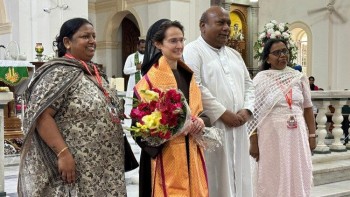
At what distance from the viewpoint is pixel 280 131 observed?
12.1 ft

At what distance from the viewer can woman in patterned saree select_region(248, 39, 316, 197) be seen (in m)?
3.67

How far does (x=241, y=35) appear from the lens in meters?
14.5

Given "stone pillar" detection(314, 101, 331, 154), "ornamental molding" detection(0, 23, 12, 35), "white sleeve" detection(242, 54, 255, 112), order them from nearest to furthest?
"white sleeve" detection(242, 54, 255, 112) < "stone pillar" detection(314, 101, 331, 154) < "ornamental molding" detection(0, 23, 12, 35)

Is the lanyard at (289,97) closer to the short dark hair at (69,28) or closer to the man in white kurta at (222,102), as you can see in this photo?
the man in white kurta at (222,102)

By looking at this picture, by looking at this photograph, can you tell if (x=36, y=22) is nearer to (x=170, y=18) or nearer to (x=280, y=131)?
(x=170, y=18)

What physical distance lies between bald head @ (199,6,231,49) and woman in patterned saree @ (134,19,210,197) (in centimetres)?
44

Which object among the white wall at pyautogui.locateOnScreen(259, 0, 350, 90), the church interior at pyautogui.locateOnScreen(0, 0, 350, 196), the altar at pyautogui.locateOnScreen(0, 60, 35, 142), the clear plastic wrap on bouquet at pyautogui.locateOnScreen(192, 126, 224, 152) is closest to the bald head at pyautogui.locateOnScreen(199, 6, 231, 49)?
the clear plastic wrap on bouquet at pyautogui.locateOnScreen(192, 126, 224, 152)

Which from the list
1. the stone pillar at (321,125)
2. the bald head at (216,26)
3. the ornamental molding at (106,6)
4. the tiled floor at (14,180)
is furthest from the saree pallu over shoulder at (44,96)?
the ornamental molding at (106,6)

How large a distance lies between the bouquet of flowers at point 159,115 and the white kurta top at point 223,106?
0.57 metres

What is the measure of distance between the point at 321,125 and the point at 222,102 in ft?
9.44

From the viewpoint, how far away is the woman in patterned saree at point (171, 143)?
2484mm

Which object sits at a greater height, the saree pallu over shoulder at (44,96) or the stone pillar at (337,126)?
the saree pallu over shoulder at (44,96)

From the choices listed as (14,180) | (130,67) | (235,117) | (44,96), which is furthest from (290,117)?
(130,67)

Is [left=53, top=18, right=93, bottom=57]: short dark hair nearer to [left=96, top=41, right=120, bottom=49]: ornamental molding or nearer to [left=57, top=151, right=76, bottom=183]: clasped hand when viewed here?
[left=57, top=151, right=76, bottom=183]: clasped hand
